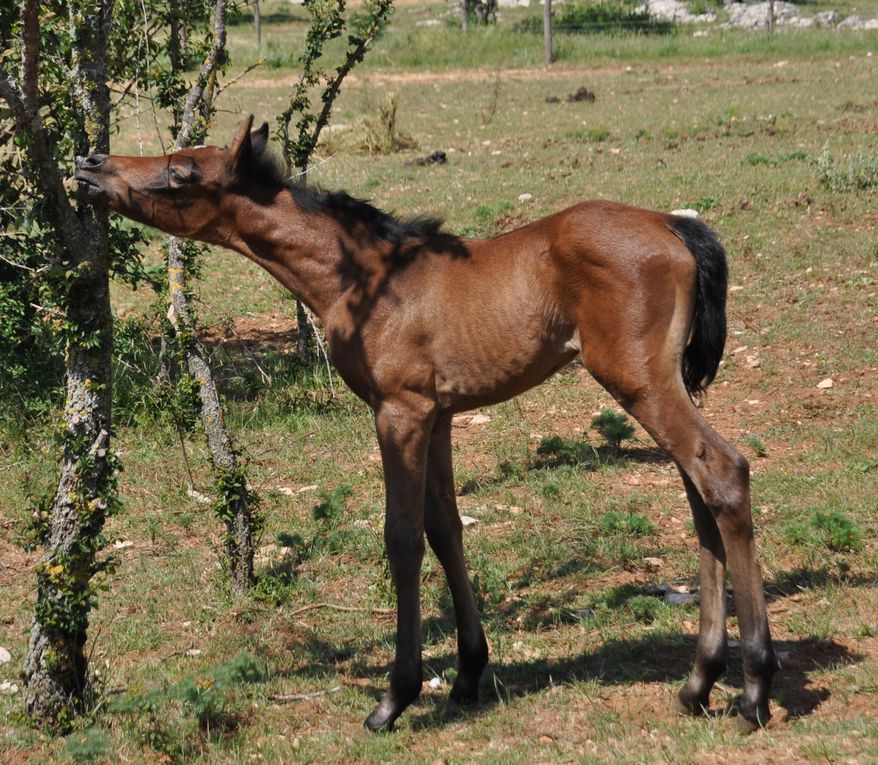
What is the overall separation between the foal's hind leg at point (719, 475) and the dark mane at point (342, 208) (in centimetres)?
114

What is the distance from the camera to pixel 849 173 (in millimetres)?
12211

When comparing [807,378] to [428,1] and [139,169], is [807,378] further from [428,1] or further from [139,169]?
[428,1]

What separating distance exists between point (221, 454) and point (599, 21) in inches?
1177

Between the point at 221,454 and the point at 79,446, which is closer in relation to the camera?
the point at 79,446

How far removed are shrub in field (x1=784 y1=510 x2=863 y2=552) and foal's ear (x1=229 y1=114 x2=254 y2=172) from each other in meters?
3.52

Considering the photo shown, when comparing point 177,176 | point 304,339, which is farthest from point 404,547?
point 304,339

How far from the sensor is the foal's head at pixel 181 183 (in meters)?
4.69

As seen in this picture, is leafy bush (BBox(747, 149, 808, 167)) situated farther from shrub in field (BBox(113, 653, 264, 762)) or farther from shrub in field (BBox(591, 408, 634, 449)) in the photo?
shrub in field (BBox(113, 653, 264, 762))

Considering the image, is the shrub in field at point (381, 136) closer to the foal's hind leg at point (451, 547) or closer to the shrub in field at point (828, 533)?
the shrub in field at point (828, 533)

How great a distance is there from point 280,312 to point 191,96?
208 inches

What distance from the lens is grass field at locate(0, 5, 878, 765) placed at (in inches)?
182

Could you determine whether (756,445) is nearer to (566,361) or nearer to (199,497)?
(566,361)

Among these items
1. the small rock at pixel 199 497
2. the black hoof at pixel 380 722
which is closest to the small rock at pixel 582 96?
the small rock at pixel 199 497

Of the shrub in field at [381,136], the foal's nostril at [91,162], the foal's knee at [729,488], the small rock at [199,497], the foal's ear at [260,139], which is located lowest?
the small rock at [199,497]
